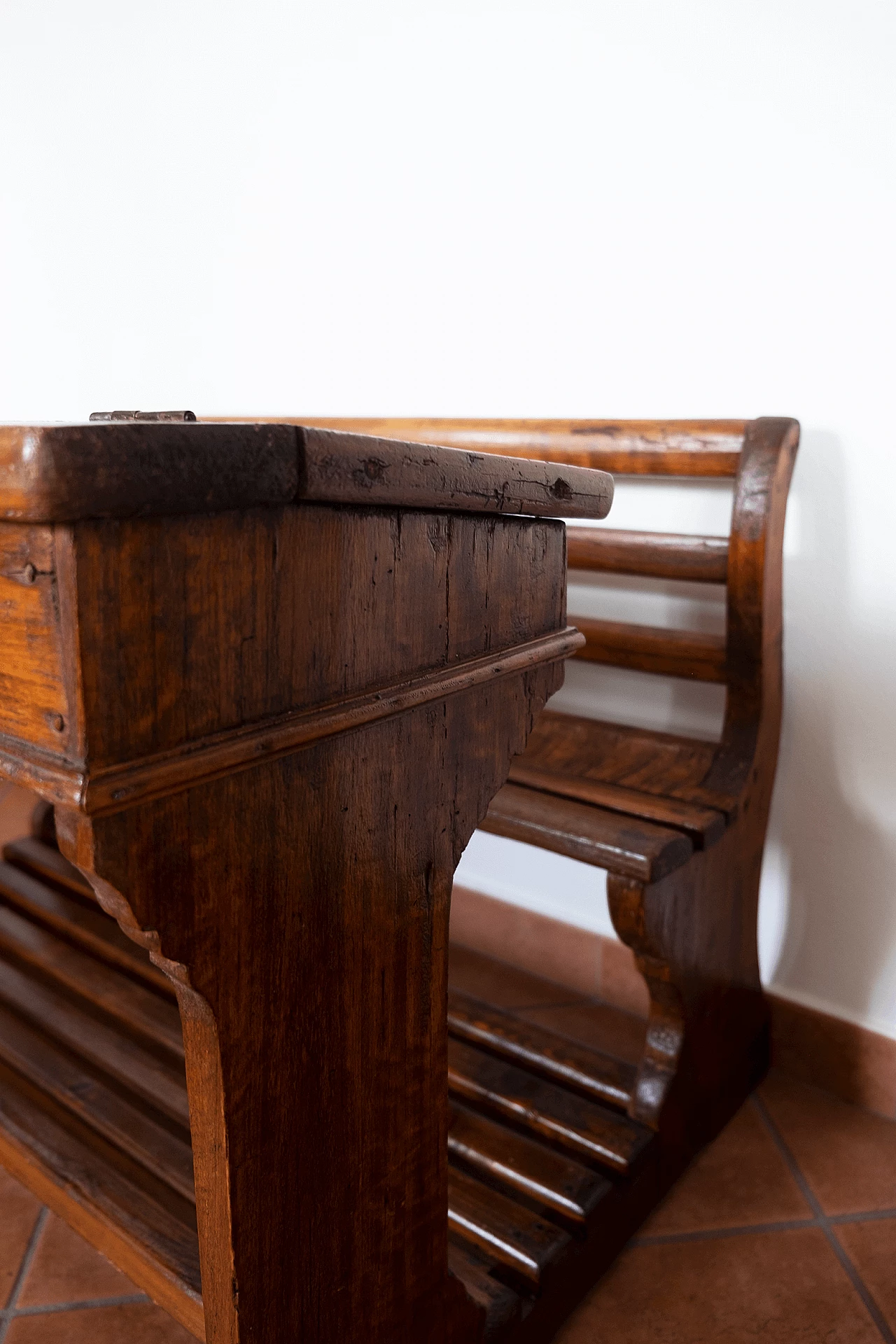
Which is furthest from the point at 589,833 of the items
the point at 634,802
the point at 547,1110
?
the point at 547,1110

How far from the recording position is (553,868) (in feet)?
6.48

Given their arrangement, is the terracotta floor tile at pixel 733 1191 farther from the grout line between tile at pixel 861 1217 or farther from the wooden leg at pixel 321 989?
the wooden leg at pixel 321 989

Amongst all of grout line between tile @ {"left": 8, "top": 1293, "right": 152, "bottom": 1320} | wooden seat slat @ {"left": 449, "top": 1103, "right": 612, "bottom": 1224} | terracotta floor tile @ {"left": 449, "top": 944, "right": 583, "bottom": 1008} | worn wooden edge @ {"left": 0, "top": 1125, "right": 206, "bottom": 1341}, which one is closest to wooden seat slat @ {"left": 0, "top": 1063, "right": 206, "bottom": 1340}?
worn wooden edge @ {"left": 0, "top": 1125, "right": 206, "bottom": 1341}

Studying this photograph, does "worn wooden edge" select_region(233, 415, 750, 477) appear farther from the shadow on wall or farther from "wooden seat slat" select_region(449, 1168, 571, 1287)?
"wooden seat slat" select_region(449, 1168, 571, 1287)

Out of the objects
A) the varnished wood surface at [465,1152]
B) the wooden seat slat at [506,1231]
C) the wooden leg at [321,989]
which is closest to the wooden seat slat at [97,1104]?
the varnished wood surface at [465,1152]

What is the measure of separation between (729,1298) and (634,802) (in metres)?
0.60

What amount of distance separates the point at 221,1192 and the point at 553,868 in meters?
1.27

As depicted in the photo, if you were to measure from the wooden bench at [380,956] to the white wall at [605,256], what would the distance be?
4.9 inches

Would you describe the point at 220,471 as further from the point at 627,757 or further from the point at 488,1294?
the point at 627,757

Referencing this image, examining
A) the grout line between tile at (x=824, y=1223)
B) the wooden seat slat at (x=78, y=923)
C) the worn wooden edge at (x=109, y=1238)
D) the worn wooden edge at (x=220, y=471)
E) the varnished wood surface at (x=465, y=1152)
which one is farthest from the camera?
the wooden seat slat at (x=78, y=923)

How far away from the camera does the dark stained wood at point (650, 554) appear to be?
1.54 meters

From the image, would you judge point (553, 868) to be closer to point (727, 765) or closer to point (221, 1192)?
point (727, 765)

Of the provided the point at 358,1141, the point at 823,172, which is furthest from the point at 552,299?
the point at 358,1141

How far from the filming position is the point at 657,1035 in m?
1.44
